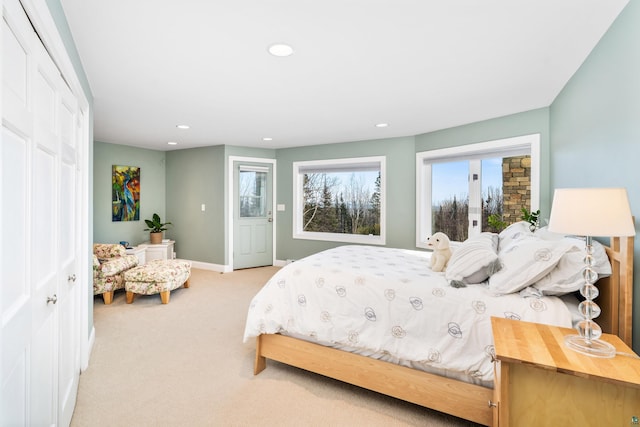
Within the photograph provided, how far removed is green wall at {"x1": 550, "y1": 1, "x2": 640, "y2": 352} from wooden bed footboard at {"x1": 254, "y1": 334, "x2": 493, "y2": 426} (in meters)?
0.85

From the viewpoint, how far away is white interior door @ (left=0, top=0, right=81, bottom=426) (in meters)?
1.04

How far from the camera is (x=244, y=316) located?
3.65 m

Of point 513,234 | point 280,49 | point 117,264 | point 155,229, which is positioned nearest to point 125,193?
point 155,229

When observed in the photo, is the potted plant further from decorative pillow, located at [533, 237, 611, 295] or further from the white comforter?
decorative pillow, located at [533, 237, 611, 295]

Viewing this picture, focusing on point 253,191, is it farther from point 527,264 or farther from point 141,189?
point 527,264

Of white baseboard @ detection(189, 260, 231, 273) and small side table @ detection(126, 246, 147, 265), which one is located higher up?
small side table @ detection(126, 246, 147, 265)

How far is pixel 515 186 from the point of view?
392 centimetres

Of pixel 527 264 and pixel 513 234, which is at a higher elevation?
pixel 513 234

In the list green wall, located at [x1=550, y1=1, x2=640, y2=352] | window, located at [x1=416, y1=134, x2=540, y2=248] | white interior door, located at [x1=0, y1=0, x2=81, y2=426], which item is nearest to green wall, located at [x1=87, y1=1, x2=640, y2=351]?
green wall, located at [x1=550, y1=1, x2=640, y2=352]

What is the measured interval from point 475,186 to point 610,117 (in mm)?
2346

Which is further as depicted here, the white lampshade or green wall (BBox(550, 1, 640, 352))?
green wall (BBox(550, 1, 640, 352))

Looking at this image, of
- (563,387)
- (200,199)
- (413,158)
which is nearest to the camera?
(563,387)

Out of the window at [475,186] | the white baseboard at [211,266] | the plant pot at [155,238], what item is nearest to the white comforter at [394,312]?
the window at [475,186]

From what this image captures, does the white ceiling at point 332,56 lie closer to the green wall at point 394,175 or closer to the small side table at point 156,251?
the green wall at point 394,175
